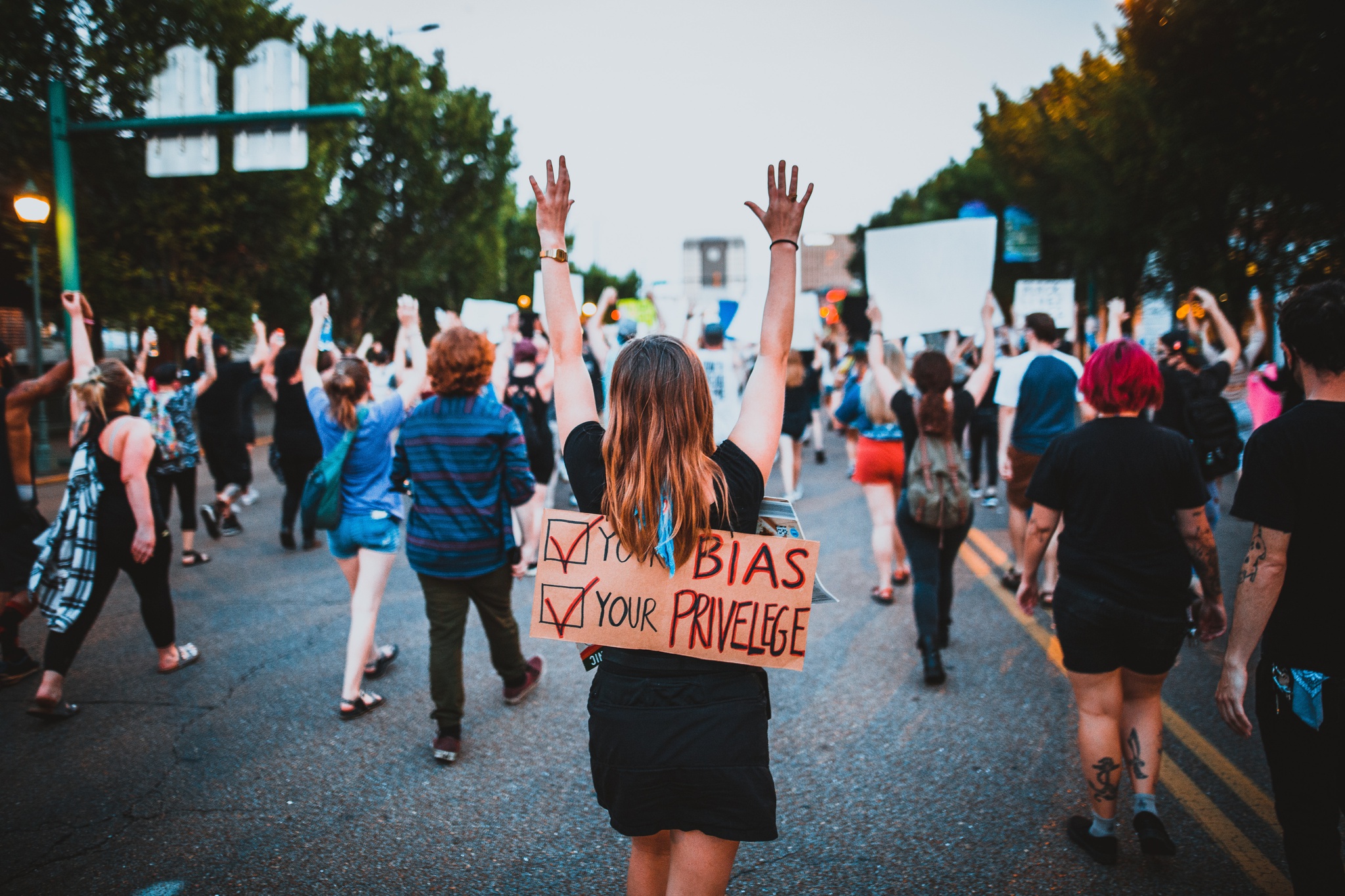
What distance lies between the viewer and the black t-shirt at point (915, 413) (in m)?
4.78

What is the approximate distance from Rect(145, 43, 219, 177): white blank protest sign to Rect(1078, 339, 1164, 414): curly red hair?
10.5m

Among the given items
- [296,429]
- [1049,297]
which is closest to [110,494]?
[296,429]

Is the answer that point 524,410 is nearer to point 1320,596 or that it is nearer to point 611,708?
point 611,708

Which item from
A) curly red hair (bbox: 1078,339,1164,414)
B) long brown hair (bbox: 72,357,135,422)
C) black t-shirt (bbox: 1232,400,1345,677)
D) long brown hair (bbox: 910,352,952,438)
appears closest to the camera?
black t-shirt (bbox: 1232,400,1345,677)

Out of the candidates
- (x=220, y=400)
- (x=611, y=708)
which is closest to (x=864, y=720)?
(x=611, y=708)

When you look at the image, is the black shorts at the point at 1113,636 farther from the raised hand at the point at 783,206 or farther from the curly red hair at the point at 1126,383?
the raised hand at the point at 783,206

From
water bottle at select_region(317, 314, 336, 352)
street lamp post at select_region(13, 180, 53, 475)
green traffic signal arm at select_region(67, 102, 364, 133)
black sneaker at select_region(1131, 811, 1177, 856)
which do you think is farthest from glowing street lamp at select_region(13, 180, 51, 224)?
black sneaker at select_region(1131, 811, 1177, 856)

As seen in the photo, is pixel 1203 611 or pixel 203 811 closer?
pixel 1203 611

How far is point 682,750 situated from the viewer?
1.89m

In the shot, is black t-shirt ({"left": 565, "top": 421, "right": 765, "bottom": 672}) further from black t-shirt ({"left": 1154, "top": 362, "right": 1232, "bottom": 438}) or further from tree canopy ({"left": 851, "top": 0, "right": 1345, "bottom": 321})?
tree canopy ({"left": 851, "top": 0, "right": 1345, "bottom": 321})

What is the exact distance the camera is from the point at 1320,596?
2248 mm

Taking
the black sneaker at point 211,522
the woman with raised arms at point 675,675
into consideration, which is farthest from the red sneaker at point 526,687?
the black sneaker at point 211,522

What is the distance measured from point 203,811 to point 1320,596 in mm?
3998

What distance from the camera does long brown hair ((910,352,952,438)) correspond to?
476cm
